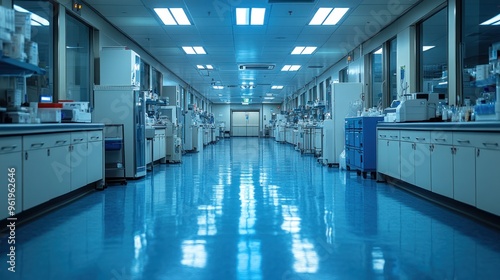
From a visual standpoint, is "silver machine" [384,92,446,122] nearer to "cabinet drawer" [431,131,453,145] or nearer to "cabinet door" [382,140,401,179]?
"cabinet door" [382,140,401,179]

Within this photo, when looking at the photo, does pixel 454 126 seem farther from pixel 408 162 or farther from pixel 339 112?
pixel 339 112

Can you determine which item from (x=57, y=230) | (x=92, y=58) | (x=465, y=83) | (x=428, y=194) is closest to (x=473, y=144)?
(x=428, y=194)

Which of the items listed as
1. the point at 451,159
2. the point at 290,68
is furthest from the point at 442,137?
the point at 290,68

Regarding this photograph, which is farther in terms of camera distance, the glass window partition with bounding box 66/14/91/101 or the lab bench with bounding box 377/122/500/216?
the glass window partition with bounding box 66/14/91/101

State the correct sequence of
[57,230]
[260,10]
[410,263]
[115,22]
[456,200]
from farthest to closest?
[115,22] < [260,10] < [456,200] < [57,230] < [410,263]

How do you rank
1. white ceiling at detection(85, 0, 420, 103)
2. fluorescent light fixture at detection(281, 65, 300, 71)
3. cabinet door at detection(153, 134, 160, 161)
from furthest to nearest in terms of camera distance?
fluorescent light fixture at detection(281, 65, 300, 71)
cabinet door at detection(153, 134, 160, 161)
white ceiling at detection(85, 0, 420, 103)

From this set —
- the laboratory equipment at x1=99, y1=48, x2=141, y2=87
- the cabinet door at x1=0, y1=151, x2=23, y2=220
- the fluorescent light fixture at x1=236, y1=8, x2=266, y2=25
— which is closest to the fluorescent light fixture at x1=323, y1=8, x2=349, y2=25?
the fluorescent light fixture at x1=236, y1=8, x2=266, y2=25

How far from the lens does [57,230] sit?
361cm

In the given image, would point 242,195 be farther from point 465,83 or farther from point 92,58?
point 92,58

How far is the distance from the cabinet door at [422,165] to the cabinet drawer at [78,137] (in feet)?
14.7

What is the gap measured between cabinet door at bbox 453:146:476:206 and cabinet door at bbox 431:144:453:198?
11 cm

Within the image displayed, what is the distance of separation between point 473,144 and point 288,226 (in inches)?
79.7

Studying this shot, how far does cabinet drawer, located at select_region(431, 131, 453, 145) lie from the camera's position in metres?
4.45

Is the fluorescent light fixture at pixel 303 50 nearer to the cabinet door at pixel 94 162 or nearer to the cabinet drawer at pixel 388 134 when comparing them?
the cabinet drawer at pixel 388 134
